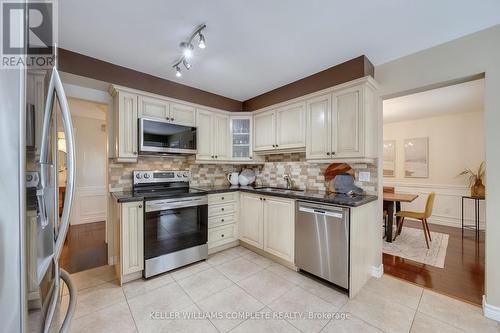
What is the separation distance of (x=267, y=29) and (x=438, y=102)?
12.2ft

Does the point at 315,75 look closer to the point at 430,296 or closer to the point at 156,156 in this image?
the point at 156,156

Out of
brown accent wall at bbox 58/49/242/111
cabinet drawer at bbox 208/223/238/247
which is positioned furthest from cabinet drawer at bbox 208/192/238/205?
brown accent wall at bbox 58/49/242/111

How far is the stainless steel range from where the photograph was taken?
7.59 feet

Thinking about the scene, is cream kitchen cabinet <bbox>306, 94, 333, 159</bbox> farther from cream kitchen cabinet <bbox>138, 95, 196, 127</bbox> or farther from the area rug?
the area rug

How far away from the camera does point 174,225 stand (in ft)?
8.20

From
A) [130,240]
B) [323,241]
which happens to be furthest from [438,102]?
[130,240]

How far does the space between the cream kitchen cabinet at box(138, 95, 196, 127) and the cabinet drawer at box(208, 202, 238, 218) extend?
49.9 inches

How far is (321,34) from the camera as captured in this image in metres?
1.91

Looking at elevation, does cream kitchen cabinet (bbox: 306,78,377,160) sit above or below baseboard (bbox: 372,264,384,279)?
above

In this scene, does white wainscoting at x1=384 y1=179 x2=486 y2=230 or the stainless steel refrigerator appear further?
white wainscoting at x1=384 y1=179 x2=486 y2=230

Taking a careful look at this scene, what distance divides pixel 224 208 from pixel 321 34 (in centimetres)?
241

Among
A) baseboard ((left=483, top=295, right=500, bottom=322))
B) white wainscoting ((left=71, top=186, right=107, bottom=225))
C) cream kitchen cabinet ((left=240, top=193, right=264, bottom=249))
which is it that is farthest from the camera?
white wainscoting ((left=71, top=186, right=107, bottom=225))

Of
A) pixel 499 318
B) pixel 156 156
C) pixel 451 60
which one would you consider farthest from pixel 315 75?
pixel 499 318

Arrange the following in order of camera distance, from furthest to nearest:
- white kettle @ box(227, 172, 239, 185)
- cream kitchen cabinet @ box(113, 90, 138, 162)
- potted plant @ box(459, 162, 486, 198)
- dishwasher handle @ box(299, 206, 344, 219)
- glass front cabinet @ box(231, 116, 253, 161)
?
potted plant @ box(459, 162, 486, 198)
white kettle @ box(227, 172, 239, 185)
glass front cabinet @ box(231, 116, 253, 161)
cream kitchen cabinet @ box(113, 90, 138, 162)
dishwasher handle @ box(299, 206, 344, 219)
